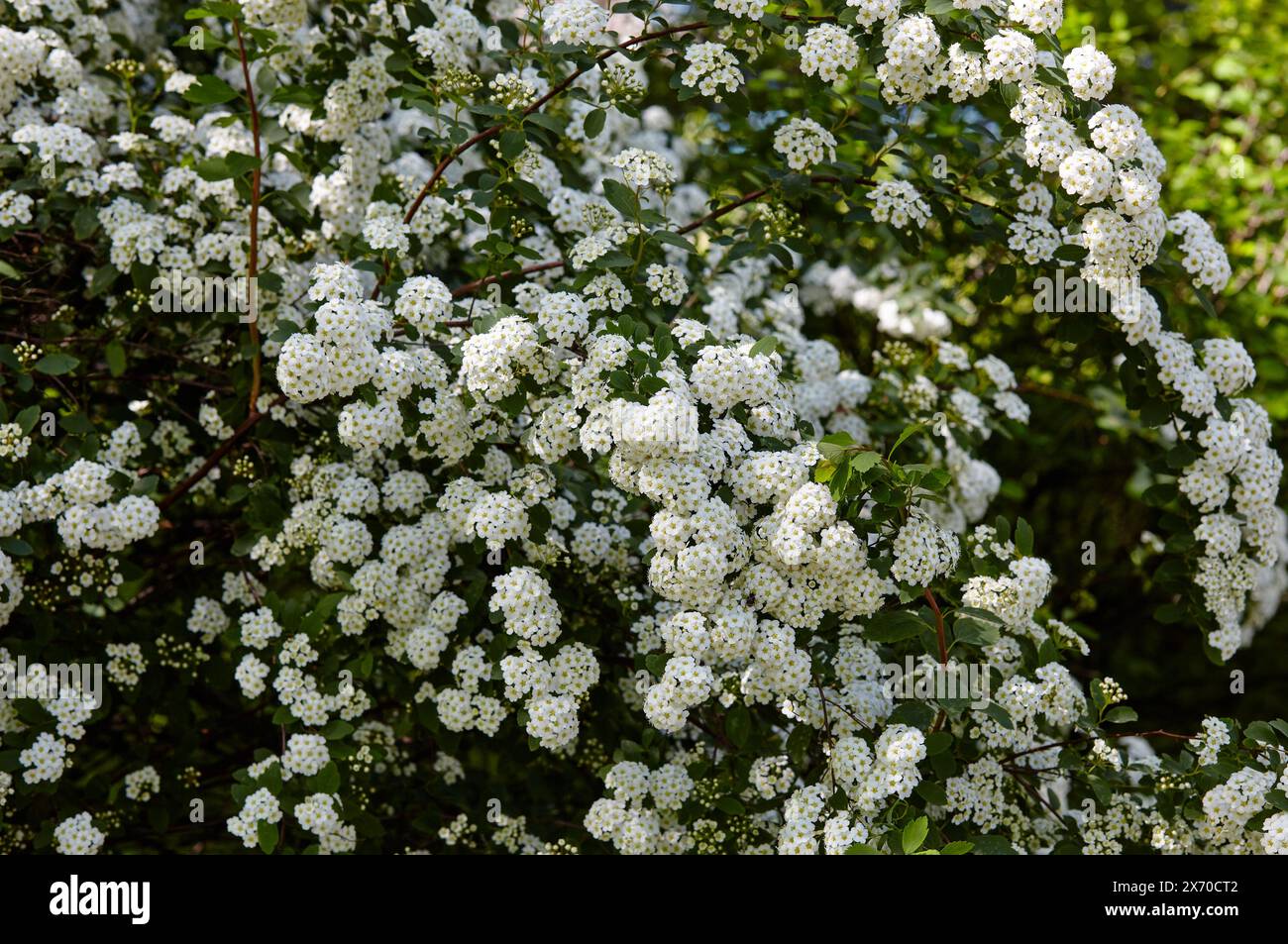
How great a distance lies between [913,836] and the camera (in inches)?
109

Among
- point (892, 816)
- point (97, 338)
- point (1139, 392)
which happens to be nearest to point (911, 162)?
point (1139, 392)

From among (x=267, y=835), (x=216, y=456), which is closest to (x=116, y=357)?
(x=216, y=456)

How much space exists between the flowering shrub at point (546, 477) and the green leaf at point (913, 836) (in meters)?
0.07

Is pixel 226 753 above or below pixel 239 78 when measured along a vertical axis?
below

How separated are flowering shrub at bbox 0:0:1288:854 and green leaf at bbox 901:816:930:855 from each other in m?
0.07

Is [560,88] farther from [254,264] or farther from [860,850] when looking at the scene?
[860,850]

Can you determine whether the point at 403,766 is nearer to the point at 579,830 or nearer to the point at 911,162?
the point at 579,830

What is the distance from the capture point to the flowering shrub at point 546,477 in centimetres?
307

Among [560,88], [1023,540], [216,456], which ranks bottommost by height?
[1023,540]

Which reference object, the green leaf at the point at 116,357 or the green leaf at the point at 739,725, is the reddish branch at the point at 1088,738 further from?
the green leaf at the point at 116,357

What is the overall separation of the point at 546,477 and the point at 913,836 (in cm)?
136

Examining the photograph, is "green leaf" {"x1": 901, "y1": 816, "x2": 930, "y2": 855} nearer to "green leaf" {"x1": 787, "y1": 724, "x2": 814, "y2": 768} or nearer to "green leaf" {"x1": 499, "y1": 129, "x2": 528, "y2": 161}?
"green leaf" {"x1": 787, "y1": 724, "x2": 814, "y2": 768}
